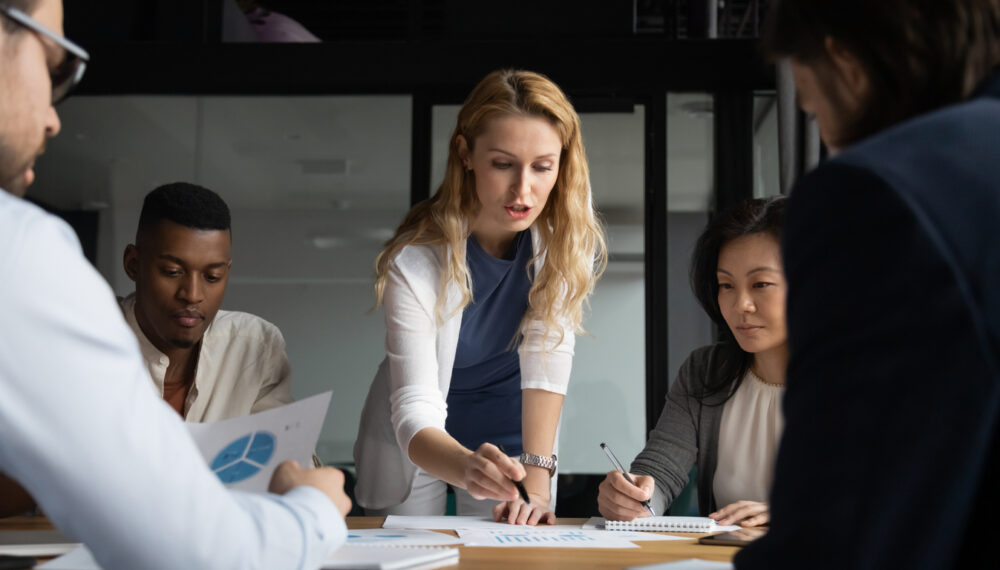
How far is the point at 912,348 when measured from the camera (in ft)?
1.85

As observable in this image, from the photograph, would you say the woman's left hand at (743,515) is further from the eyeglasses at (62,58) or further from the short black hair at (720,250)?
the eyeglasses at (62,58)

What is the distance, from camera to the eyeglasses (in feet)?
2.58

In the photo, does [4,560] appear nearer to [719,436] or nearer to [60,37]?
[60,37]

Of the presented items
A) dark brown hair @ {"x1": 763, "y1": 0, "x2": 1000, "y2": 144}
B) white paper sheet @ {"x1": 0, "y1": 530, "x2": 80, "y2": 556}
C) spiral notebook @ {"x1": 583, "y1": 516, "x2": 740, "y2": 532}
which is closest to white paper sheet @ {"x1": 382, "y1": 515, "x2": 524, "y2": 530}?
spiral notebook @ {"x1": 583, "y1": 516, "x2": 740, "y2": 532}

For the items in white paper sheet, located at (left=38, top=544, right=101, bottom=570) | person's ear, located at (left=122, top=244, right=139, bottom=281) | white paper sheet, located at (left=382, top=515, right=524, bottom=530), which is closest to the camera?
white paper sheet, located at (left=38, top=544, right=101, bottom=570)

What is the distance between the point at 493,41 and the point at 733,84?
920 millimetres

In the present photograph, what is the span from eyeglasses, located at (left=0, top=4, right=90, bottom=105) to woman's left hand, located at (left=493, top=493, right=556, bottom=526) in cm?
101

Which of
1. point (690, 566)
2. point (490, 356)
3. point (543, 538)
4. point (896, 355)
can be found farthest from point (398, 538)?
point (896, 355)

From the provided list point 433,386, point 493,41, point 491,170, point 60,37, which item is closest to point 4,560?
point 60,37

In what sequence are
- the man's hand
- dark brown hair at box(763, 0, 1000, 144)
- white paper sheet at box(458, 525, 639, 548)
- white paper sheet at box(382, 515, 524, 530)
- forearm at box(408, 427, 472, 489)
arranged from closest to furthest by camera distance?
dark brown hair at box(763, 0, 1000, 144)
the man's hand
white paper sheet at box(458, 525, 639, 548)
white paper sheet at box(382, 515, 524, 530)
forearm at box(408, 427, 472, 489)

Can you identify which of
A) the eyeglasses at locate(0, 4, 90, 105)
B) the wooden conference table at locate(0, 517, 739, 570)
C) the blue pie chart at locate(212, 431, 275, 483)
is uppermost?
the eyeglasses at locate(0, 4, 90, 105)

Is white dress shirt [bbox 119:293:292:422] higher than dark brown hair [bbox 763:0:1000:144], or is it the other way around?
dark brown hair [bbox 763:0:1000:144]

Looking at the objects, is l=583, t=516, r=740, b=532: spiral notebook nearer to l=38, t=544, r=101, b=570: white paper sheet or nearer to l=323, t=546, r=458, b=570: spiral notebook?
l=323, t=546, r=458, b=570: spiral notebook

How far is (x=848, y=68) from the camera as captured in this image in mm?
729
